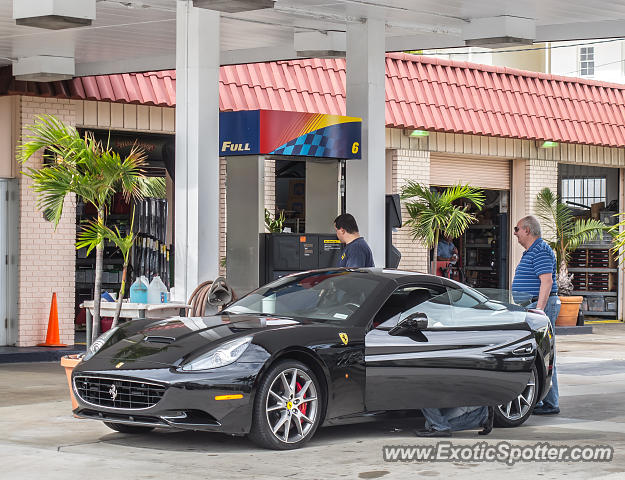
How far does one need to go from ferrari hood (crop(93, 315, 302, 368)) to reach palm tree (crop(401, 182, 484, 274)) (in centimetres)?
1279

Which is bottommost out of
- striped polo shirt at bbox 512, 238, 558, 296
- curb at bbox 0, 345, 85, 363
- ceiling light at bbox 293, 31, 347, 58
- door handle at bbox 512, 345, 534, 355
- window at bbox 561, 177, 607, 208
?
curb at bbox 0, 345, 85, 363

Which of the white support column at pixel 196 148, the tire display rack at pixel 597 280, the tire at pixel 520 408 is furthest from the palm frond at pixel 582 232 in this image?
the tire at pixel 520 408

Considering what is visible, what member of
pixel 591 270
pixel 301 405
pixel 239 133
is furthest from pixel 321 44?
pixel 591 270

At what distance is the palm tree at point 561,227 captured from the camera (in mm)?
25016

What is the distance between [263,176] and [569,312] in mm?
12711

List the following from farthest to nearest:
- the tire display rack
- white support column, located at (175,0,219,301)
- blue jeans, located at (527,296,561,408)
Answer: the tire display rack, white support column, located at (175,0,219,301), blue jeans, located at (527,296,561,408)

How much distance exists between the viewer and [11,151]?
59.5 ft

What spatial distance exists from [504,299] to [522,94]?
14.2m

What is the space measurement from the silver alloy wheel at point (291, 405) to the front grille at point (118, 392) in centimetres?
83

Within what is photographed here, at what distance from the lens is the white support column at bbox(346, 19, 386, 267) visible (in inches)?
561

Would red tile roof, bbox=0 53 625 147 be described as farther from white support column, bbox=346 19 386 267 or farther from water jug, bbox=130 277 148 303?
water jug, bbox=130 277 148 303

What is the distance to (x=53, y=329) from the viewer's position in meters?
18.1

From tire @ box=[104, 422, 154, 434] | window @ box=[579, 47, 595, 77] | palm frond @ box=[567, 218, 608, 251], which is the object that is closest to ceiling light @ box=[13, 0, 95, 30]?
tire @ box=[104, 422, 154, 434]

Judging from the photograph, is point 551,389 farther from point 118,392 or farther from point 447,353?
point 118,392
